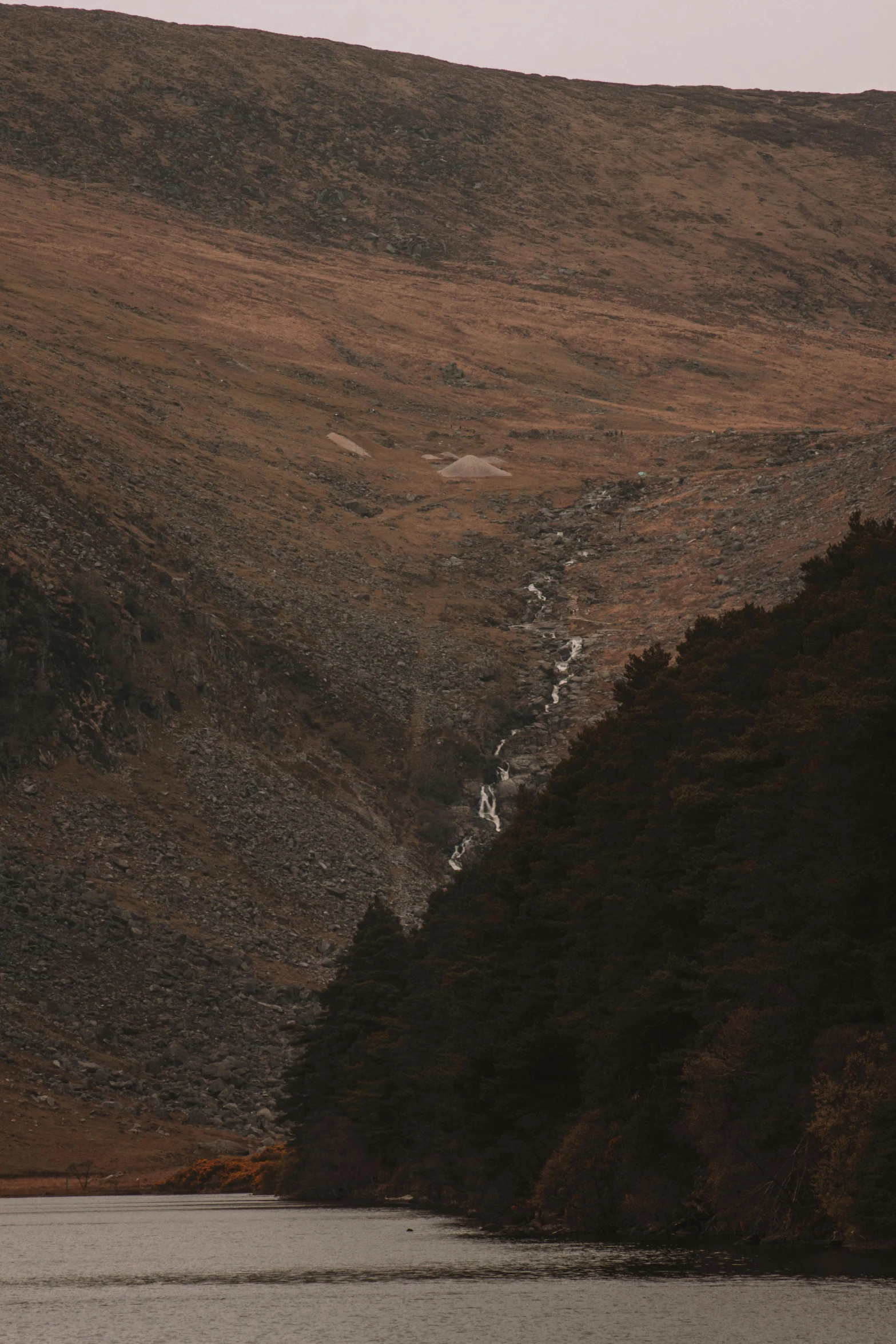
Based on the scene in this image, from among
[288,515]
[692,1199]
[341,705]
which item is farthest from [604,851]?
[288,515]

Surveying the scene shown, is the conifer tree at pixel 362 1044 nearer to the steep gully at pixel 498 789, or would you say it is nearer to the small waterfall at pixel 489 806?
the steep gully at pixel 498 789

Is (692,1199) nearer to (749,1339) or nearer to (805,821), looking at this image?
(805,821)

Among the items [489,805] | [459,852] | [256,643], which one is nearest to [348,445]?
[256,643]

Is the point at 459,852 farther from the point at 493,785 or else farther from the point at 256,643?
the point at 256,643

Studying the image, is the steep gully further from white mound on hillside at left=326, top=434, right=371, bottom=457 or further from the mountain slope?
white mound on hillside at left=326, top=434, right=371, bottom=457

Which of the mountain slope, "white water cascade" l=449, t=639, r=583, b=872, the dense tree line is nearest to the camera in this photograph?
the dense tree line

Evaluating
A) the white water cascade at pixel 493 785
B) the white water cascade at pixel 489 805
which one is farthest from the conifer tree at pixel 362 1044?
the white water cascade at pixel 489 805

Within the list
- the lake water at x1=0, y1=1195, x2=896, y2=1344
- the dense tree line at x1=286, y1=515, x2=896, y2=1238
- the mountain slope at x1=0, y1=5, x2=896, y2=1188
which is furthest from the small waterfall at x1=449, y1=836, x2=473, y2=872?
the lake water at x1=0, y1=1195, x2=896, y2=1344
